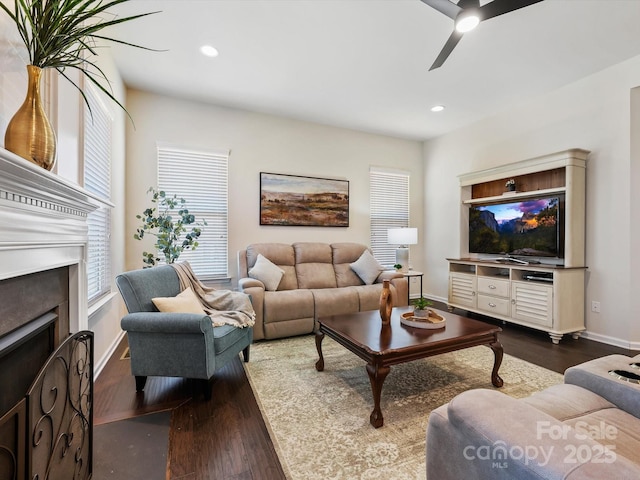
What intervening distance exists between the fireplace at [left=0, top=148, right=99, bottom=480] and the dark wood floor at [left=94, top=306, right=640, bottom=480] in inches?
18.3

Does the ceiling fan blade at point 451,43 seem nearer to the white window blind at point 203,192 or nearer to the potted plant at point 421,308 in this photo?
the potted plant at point 421,308

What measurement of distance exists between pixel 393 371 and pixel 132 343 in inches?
78.2

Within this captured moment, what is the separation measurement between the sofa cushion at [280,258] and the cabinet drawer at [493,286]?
2512 mm

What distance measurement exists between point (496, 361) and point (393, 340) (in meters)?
0.87

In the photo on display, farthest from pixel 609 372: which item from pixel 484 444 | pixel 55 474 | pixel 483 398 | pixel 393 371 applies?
pixel 55 474

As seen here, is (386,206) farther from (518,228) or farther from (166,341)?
(166,341)

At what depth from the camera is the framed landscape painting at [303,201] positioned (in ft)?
14.4

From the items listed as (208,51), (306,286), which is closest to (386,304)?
(306,286)

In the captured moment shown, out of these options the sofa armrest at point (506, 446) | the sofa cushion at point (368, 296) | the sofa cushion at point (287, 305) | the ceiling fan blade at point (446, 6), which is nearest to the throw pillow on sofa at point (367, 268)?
the sofa cushion at point (368, 296)

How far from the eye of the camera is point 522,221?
3848 mm

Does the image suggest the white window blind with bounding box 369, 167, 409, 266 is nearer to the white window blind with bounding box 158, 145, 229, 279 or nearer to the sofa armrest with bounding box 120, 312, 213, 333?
the white window blind with bounding box 158, 145, 229, 279

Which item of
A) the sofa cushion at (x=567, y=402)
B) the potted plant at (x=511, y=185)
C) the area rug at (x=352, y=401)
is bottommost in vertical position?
the area rug at (x=352, y=401)

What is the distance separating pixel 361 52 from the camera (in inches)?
115

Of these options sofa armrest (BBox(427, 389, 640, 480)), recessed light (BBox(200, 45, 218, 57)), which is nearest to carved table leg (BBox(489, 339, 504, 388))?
sofa armrest (BBox(427, 389, 640, 480))
